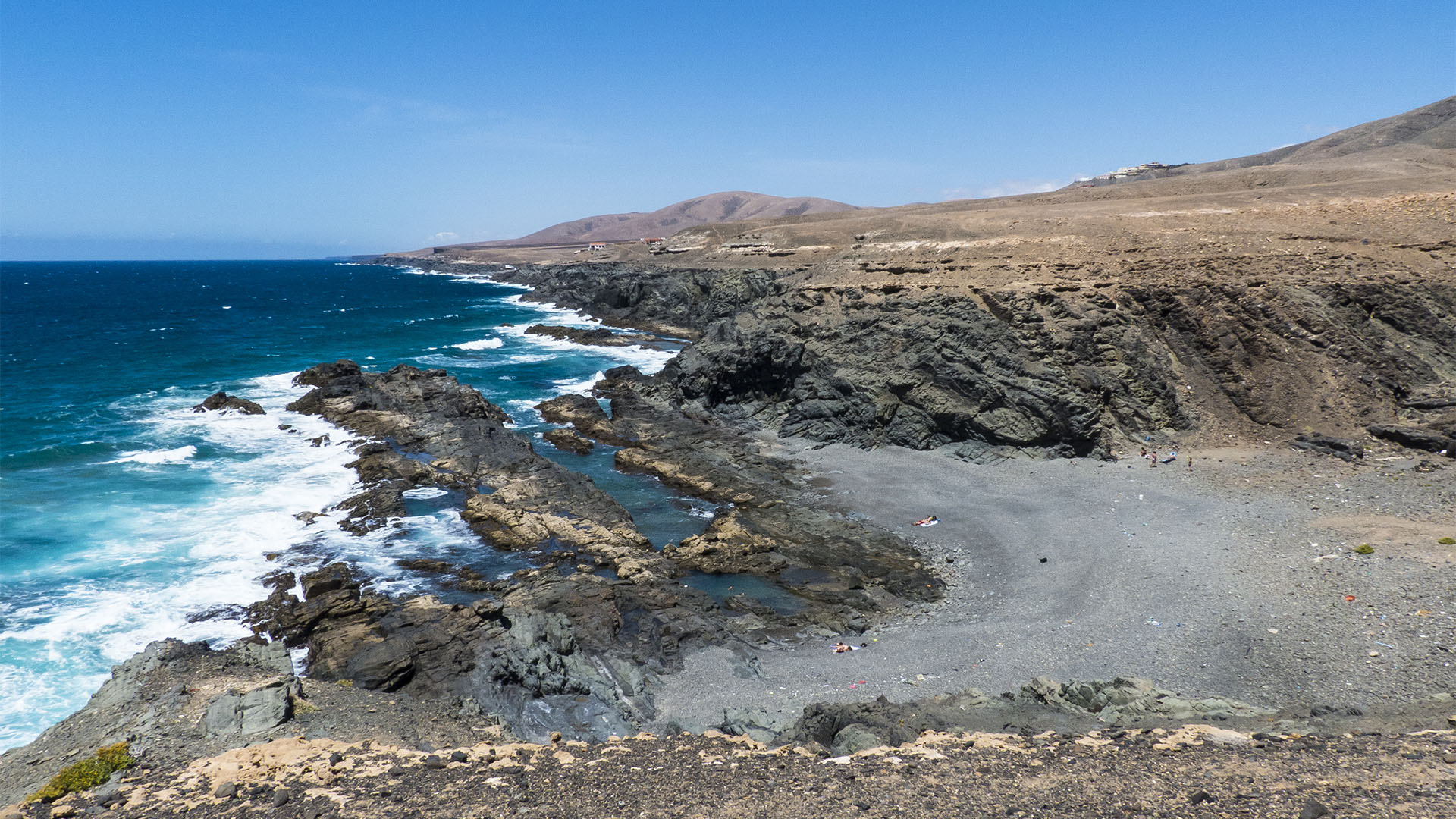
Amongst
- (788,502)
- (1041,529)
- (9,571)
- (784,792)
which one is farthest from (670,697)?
(9,571)

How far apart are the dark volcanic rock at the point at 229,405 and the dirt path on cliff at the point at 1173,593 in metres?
34.1

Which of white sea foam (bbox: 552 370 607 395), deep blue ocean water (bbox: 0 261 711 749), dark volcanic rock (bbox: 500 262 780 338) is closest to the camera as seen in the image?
deep blue ocean water (bbox: 0 261 711 749)

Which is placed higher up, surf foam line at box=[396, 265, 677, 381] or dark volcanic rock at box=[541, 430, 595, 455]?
surf foam line at box=[396, 265, 677, 381]

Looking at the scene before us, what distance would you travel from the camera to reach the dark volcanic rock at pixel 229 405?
135 ft

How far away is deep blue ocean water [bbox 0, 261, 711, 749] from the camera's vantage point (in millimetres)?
19359

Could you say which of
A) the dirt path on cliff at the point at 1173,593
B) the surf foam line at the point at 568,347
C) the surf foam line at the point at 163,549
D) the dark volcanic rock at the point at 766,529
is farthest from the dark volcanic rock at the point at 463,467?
the surf foam line at the point at 568,347

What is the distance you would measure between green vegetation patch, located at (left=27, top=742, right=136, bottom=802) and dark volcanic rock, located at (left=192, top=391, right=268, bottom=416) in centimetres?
3436

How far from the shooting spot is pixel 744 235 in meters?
77.9

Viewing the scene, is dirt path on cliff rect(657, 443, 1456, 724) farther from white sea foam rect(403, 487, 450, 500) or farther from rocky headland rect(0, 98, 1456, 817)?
white sea foam rect(403, 487, 450, 500)

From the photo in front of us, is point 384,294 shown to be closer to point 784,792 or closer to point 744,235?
point 744,235

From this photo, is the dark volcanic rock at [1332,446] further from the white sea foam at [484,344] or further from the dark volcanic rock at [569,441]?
the white sea foam at [484,344]

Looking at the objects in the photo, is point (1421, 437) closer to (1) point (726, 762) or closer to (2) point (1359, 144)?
(1) point (726, 762)

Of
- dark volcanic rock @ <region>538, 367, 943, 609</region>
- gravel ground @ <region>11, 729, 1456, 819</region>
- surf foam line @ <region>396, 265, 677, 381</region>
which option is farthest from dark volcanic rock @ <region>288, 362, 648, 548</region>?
gravel ground @ <region>11, 729, 1456, 819</region>

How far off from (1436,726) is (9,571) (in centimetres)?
3497
